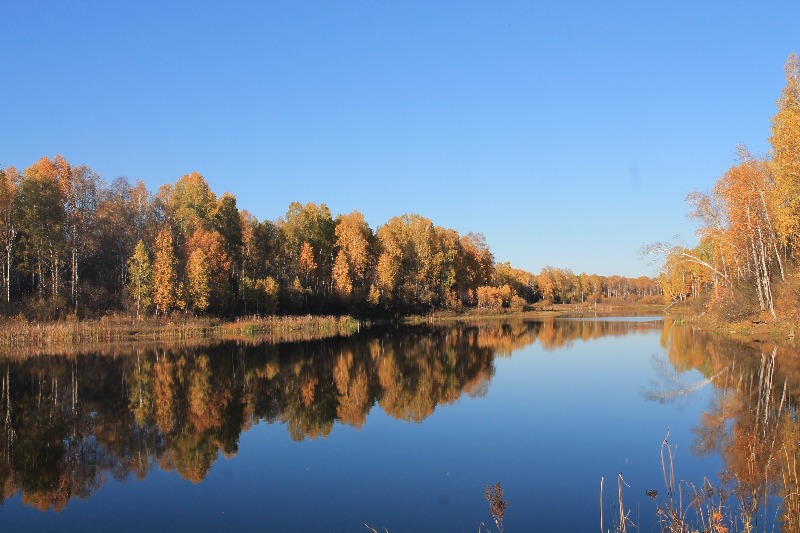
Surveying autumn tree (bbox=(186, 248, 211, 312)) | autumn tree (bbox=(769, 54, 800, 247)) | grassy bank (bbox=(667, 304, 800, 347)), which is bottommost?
grassy bank (bbox=(667, 304, 800, 347))

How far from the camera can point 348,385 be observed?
70.1ft

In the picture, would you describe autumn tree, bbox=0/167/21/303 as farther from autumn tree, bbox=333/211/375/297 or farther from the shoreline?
autumn tree, bbox=333/211/375/297

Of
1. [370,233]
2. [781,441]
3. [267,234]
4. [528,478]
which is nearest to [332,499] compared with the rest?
[528,478]

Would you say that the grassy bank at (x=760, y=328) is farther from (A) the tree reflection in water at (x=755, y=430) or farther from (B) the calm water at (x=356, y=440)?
(B) the calm water at (x=356, y=440)

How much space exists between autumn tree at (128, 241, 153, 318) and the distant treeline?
3.9 inches

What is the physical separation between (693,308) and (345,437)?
45681mm

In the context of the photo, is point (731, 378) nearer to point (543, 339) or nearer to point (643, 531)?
point (643, 531)

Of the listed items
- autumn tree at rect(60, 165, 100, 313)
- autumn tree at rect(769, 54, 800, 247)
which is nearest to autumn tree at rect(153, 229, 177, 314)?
autumn tree at rect(60, 165, 100, 313)

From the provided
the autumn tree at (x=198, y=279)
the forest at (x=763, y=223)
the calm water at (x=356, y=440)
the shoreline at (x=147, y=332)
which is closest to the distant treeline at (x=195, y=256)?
the autumn tree at (x=198, y=279)

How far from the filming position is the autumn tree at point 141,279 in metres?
42.4

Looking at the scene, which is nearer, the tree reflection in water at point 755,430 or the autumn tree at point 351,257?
the tree reflection in water at point 755,430

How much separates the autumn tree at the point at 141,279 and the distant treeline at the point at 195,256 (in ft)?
0.32

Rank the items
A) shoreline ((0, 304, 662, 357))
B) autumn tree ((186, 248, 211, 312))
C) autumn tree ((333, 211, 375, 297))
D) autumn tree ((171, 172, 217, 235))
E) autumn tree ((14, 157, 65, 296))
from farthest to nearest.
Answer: autumn tree ((333, 211, 375, 297)) < autumn tree ((171, 172, 217, 235)) < autumn tree ((186, 248, 211, 312)) < autumn tree ((14, 157, 65, 296)) < shoreline ((0, 304, 662, 357))

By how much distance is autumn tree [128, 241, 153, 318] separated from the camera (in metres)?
42.4
